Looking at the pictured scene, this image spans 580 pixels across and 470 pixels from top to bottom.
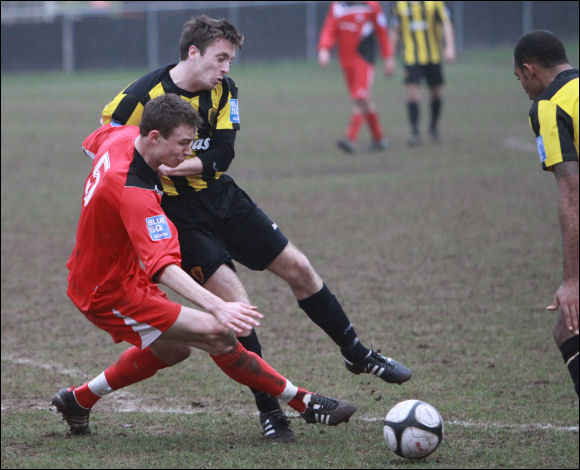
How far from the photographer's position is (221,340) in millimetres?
4156

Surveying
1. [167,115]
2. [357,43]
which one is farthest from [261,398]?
[357,43]

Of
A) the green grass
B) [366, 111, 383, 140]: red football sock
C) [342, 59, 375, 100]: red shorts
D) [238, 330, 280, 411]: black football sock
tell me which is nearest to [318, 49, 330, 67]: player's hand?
[342, 59, 375, 100]: red shorts

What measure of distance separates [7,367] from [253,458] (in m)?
2.27

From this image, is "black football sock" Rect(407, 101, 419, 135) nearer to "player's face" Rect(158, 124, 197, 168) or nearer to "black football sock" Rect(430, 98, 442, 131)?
"black football sock" Rect(430, 98, 442, 131)

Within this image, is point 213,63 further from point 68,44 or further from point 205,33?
point 68,44

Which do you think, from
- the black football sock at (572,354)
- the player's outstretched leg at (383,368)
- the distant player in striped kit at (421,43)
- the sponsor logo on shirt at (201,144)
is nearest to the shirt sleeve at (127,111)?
the sponsor logo on shirt at (201,144)

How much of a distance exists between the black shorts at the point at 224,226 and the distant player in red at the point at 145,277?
0.41 metres

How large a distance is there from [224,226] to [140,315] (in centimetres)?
79

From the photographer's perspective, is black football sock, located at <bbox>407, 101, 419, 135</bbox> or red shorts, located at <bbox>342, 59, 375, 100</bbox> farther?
black football sock, located at <bbox>407, 101, 419, 135</bbox>

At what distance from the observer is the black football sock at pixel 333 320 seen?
486 cm

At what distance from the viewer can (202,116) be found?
4.63m

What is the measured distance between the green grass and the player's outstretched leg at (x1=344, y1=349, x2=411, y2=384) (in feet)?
0.73

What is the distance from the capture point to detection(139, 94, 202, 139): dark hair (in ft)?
12.8

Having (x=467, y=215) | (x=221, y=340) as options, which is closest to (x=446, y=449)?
(x=221, y=340)
